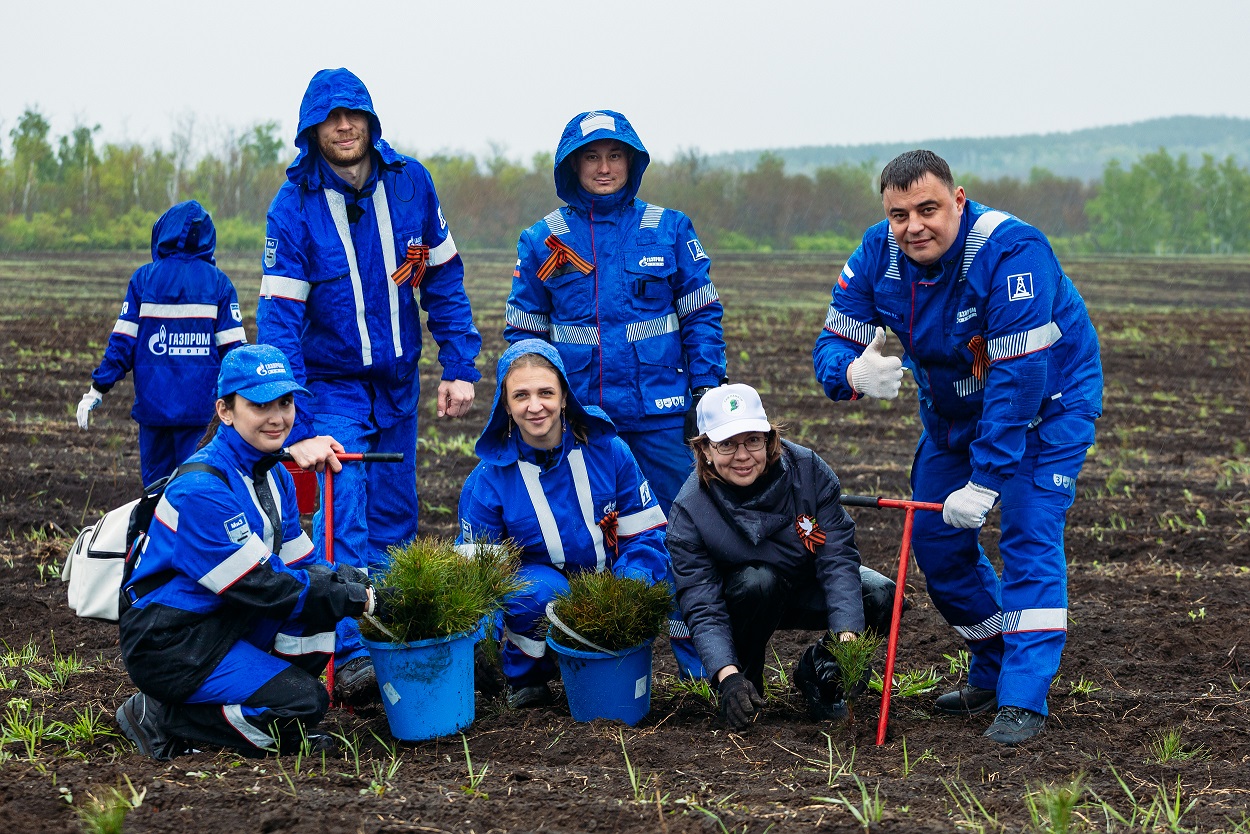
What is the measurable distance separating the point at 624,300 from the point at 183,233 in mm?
3005

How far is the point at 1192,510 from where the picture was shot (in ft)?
28.1

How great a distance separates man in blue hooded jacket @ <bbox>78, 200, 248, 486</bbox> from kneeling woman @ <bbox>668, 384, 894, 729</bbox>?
363cm

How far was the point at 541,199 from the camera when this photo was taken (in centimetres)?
5803

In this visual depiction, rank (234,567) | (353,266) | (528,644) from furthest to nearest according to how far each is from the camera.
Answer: (353,266)
(528,644)
(234,567)

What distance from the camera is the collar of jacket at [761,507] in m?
4.48

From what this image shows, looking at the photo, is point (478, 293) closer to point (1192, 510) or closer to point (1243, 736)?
point (1192, 510)

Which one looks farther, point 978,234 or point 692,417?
point 692,417

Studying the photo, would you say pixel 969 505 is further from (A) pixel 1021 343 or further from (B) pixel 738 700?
(B) pixel 738 700

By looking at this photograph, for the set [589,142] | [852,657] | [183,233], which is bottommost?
[852,657]

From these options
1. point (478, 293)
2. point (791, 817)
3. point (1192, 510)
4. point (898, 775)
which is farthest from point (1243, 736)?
point (478, 293)

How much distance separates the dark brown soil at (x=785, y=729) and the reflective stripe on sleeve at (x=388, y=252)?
162 centimetres

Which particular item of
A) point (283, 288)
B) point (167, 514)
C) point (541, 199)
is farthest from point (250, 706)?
point (541, 199)

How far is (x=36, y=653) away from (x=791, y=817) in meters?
3.76

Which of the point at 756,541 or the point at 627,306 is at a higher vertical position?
the point at 627,306
